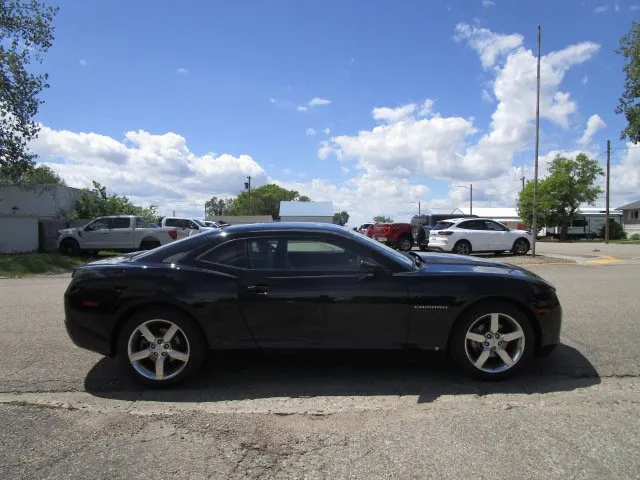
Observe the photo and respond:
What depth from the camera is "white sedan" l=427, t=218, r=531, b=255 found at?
760 inches

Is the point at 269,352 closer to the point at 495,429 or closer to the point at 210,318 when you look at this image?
the point at 210,318

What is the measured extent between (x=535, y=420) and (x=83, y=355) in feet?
14.7

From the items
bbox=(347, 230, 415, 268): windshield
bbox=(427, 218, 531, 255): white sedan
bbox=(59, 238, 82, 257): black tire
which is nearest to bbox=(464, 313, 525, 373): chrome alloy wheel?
bbox=(347, 230, 415, 268): windshield

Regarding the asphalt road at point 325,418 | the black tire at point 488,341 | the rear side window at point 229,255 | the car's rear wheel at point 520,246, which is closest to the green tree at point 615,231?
the car's rear wheel at point 520,246

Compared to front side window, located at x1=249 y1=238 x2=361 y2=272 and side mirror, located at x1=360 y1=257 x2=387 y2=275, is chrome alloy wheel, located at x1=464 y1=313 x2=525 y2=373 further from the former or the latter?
front side window, located at x1=249 y1=238 x2=361 y2=272

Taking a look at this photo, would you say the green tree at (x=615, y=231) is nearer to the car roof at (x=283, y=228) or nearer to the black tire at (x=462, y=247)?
the black tire at (x=462, y=247)

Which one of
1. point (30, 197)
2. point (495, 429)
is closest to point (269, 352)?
point (495, 429)

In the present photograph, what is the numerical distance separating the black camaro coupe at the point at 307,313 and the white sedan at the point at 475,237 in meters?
15.1

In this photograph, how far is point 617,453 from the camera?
10.2ft

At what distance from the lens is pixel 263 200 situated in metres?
118

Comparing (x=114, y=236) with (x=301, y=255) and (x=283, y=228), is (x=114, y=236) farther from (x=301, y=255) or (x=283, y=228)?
(x=301, y=255)

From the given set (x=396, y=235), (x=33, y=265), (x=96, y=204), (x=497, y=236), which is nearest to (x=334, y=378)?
(x=497, y=236)

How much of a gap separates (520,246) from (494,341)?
17.3 metres

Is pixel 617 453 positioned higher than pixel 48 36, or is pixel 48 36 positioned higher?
pixel 48 36
